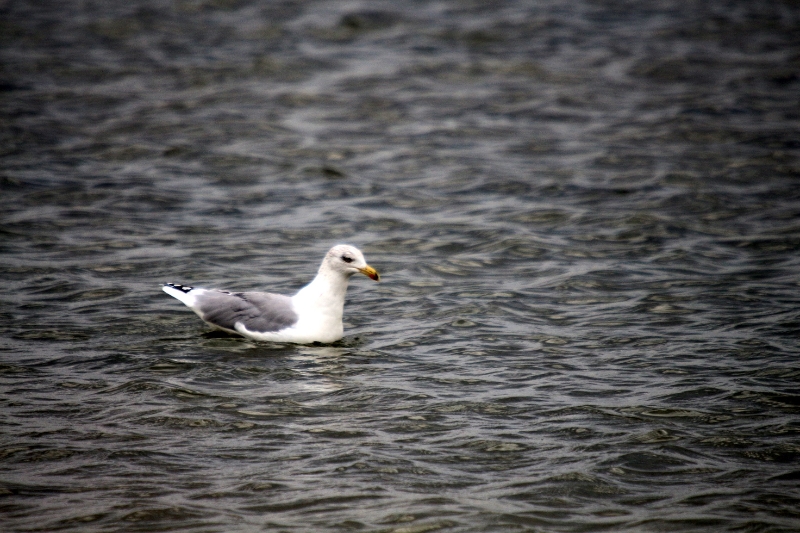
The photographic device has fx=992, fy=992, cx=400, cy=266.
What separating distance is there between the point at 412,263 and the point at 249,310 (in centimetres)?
296

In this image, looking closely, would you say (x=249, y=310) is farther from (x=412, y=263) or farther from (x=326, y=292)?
(x=412, y=263)

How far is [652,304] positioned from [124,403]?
5332 mm

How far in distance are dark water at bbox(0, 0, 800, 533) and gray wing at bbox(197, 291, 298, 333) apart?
0.70 feet

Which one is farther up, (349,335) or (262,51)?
(262,51)

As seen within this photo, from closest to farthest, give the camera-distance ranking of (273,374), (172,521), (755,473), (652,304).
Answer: (172,521), (755,473), (273,374), (652,304)

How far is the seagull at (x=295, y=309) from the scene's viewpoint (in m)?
9.09

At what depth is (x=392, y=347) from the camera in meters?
9.06

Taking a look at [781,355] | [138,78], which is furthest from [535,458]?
[138,78]

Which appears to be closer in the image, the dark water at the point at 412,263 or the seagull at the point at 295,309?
the dark water at the point at 412,263

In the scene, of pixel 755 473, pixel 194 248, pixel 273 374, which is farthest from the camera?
pixel 194 248

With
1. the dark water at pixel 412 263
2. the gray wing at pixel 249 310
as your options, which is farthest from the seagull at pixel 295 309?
the dark water at pixel 412 263

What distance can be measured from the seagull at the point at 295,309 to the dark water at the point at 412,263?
19 cm

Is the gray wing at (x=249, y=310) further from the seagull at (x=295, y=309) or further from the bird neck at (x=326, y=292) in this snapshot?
the bird neck at (x=326, y=292)

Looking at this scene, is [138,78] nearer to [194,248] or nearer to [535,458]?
[194,248]
